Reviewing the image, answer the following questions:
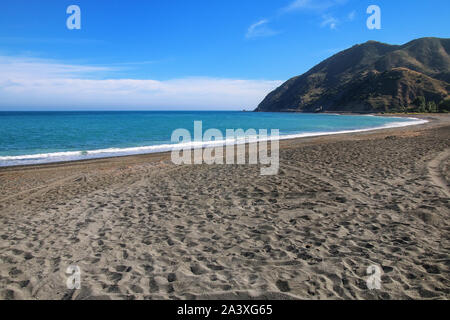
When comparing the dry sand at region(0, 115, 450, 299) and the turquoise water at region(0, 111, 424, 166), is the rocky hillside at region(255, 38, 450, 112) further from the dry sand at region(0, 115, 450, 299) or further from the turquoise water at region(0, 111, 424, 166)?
the dry sand at region(0, 115, 450, 299)

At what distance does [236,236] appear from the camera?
5191 millimetres

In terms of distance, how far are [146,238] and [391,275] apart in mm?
3970

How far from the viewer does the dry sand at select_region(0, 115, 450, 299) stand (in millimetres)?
3665

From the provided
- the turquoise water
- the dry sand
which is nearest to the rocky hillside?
the turquoise water

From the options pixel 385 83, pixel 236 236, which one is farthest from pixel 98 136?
pixel 385 83

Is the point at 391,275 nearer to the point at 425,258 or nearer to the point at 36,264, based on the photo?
the point at 425,258

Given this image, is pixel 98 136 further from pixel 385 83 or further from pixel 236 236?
pixel 385 83

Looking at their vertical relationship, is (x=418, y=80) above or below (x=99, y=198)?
above

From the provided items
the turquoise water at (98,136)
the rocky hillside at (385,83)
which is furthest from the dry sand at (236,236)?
the rocky hillside at (385,83)

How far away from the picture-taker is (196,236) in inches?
207

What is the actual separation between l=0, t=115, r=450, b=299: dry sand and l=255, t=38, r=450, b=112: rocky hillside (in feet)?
336

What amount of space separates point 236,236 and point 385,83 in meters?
136

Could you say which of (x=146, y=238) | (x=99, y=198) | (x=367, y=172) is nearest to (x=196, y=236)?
(x=146, y=238)

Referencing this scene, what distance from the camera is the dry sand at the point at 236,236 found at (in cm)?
366
